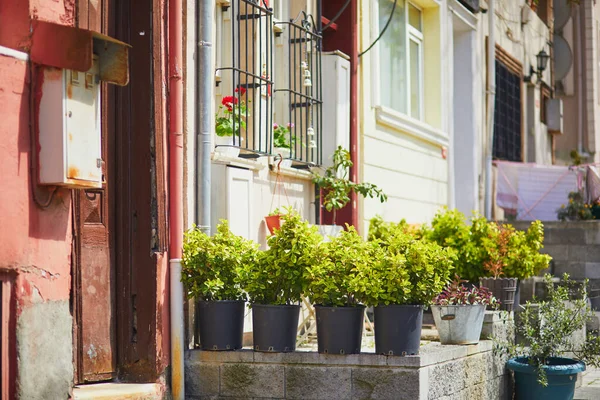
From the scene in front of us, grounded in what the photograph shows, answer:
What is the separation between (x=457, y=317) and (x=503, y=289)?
2.32m

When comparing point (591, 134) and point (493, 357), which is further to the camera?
point (591, 134)

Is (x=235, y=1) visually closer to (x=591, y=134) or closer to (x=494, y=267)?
(x=494, y=267)

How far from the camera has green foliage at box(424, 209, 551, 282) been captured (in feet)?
34.4

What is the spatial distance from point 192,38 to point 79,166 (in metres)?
2.07

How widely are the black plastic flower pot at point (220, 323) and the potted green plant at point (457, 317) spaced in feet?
5.36

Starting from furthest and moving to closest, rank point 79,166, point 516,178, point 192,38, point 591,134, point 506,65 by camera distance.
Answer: point 591,134
point 506,65
point 516,178
point 192,38
point 79,166

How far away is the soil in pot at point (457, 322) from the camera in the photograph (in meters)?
8.03

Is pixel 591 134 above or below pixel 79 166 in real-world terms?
above

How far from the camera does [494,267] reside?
10383mm

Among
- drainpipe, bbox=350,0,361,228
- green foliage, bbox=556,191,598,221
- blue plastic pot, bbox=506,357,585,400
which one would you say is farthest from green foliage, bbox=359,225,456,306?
green foliage, bbox=556,191,598,221

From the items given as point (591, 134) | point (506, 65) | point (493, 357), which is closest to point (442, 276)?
point (493, 357)

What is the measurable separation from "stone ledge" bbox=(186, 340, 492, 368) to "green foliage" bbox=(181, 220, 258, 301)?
0.42 metres

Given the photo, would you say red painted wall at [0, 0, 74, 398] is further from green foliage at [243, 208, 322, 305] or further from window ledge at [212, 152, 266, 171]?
window ledge at [212, 152, 266, 171]

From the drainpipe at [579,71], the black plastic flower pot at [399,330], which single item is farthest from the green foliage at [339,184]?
the drainpipe at [579,71]
